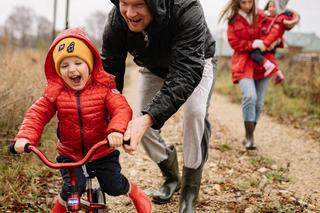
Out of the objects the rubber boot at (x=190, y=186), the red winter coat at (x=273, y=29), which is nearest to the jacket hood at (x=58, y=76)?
the rubber boot at (x=190, y=186)

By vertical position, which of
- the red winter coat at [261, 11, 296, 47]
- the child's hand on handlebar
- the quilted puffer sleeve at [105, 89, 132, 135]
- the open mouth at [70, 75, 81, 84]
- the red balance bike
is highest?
the red winter coat at [261, 11, 296, 47]

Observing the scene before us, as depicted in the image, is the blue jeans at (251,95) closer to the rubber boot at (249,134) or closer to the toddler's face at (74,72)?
the rubber boot at (249,134)

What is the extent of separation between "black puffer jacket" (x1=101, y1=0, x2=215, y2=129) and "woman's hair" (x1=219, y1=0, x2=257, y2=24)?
2789 mm

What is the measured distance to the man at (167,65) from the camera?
2.33 meters

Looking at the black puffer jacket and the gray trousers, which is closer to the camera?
the black puffer jacket

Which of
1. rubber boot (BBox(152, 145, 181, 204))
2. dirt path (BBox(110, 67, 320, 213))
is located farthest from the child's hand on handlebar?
rubber boot (BBox(152, 145, 181, 204))

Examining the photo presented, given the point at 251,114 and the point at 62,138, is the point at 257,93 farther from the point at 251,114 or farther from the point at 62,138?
the point at 62,138

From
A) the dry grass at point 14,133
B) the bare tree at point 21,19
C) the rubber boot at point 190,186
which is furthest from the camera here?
the bare tree at point 21,19

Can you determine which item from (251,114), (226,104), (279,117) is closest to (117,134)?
(251,114)

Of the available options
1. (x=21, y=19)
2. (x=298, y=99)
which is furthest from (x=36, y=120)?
(x=21, y=19)

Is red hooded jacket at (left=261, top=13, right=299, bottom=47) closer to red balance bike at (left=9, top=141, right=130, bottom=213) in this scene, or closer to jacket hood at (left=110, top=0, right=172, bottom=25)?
jacket hood at (left=110, top=0, right=172, bottom=25)

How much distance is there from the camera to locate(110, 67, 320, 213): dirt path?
3.57m

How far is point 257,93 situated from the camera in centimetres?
577

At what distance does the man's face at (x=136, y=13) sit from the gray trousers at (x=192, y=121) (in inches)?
28.4
